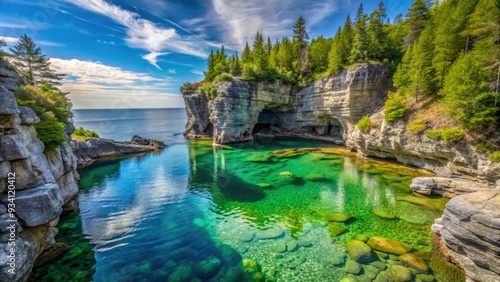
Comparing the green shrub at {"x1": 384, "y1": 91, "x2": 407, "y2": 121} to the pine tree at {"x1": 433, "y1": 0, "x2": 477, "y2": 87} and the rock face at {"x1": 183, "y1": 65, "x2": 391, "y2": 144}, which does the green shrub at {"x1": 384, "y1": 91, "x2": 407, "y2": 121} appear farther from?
the rock face at {"x1": 183, "y1": 65, "x2": 391, "y2": 144}

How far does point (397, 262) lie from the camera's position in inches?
387

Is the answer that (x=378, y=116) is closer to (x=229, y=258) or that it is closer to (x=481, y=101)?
(x=481, y=101)

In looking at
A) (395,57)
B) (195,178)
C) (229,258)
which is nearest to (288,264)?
(229,258)

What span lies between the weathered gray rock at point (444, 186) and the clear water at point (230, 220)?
3.50 ft

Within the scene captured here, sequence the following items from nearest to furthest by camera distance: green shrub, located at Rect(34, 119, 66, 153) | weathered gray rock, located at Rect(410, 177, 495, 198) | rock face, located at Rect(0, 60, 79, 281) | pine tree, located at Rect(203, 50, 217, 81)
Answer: rock face, located at Rect(0, 60, 79, 281)
green shrub, located at Rect(34, 119, 66, 153)
weathered gray rock, located at Rect(410, 177, 495, 198)
pine tree, located at Rect(203, 50, 217, 81)

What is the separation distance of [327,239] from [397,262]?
3.30 metres

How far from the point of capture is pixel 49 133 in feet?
40.7

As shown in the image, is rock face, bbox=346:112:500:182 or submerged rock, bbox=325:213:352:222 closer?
submerged rock, bbox=325:213:352:222

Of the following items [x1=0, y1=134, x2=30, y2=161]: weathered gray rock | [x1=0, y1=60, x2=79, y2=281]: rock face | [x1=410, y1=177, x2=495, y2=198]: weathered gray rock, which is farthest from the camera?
[x1=410, y1=177, x2=495, y2=198]: weathered gray rock

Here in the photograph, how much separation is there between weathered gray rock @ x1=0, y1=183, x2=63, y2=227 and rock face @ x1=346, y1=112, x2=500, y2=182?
28.1m

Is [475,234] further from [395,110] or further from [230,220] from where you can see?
[395,110]

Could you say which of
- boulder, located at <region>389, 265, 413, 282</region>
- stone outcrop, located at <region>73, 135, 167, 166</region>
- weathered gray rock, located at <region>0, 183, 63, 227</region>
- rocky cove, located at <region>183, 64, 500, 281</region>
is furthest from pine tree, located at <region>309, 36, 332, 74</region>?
weathered gray rock, located at <region>0, 183, 63, 227</region>

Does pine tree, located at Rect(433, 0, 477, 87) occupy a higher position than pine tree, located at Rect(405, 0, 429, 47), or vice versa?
pine tree, located at Rect(405, 0, 429, 47)

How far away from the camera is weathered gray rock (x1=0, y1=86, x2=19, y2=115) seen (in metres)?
7.96
